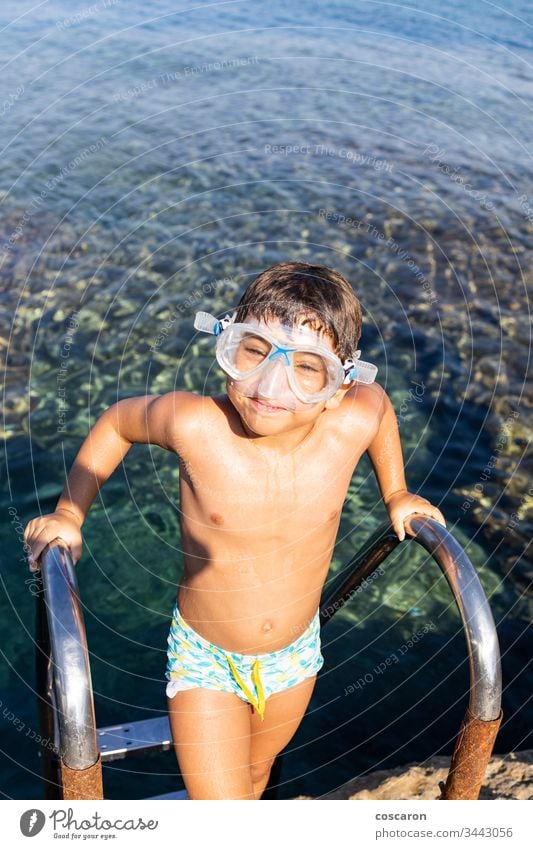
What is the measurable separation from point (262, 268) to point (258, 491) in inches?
171

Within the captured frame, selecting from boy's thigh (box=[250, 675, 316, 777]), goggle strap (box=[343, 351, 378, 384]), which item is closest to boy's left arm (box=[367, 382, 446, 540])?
goggle strap (box=[343, 351, 378, 384])

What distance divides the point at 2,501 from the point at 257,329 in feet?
9.40

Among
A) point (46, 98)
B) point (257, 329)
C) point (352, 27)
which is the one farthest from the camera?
point (352, 27)

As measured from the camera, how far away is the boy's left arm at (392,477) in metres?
2.38

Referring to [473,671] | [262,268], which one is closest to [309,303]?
[473,671]

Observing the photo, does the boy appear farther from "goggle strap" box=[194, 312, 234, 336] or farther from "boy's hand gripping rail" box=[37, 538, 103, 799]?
"boy's hand gripping rail" box=[37, 538, 103, 799]

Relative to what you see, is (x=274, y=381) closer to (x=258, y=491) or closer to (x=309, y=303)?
(x=309, y=303)

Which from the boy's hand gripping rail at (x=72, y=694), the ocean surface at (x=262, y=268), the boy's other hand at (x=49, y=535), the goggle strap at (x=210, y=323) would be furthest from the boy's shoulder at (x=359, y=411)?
the ocean surface at (x=262, y=268)

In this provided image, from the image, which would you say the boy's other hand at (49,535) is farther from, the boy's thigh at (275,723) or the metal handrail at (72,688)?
the boy's thigh at (275,723)

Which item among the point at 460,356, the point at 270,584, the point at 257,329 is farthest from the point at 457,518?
the point at 257,329

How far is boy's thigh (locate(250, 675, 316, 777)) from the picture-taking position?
2.75 metres

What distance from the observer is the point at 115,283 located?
21.4ft
